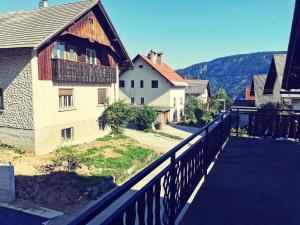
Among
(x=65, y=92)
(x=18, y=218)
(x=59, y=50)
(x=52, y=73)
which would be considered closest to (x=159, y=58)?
(x=59, y=50)

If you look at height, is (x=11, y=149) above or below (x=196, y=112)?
below

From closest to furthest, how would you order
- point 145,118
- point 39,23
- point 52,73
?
point 52,73
point 39,23
point 145,118

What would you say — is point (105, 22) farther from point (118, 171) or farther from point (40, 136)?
point (118, 171)

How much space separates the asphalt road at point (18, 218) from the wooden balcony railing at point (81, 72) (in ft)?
27.4

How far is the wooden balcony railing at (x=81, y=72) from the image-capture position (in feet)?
49.9

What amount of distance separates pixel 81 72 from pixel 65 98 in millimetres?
2060

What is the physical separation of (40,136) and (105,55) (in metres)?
8.54

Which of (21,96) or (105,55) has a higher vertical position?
(105,55)

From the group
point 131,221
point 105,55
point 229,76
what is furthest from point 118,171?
point 229,76

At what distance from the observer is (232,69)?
16850cm

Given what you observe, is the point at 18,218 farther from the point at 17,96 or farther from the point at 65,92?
the point at 65,92

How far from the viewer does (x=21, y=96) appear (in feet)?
47.4

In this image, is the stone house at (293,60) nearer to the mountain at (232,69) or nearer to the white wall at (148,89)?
the white wall at (148,89)

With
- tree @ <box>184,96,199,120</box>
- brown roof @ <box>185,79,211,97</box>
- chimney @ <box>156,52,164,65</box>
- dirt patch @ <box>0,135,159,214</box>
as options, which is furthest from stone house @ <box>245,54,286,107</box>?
dirt patch @ <box>0,135,159,214</box>
